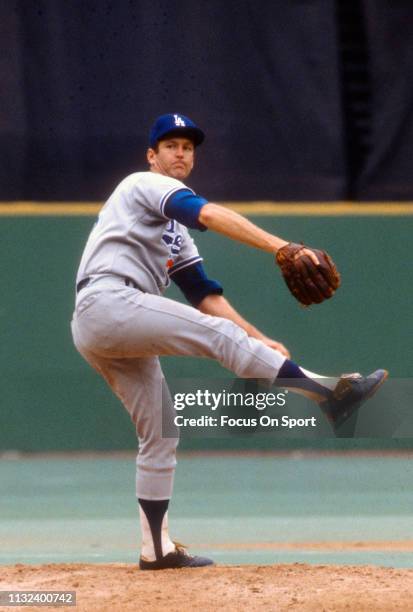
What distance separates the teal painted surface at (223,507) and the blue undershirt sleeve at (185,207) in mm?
1827

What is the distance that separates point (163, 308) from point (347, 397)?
0.74 m

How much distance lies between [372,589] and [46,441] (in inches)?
143

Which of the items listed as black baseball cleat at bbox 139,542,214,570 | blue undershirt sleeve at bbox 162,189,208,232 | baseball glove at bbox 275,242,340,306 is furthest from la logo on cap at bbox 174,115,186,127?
black baseball cleat at bbox 139,542,214,570

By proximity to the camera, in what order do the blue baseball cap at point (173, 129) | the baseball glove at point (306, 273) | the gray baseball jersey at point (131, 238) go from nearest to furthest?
the baseball glove at point (306, 273) < the gray baseball jersey at point (131, 238) < the blue baseball cap at point (173, 129)

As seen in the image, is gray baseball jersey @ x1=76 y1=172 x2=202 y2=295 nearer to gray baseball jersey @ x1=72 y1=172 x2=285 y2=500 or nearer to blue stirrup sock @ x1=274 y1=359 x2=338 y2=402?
gray baseball jersey @ x1=72 y1=172 x2=285 y2=500

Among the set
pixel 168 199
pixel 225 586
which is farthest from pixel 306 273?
pixel 225 586

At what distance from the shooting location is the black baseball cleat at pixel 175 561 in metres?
5.32

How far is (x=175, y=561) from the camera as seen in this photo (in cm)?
534

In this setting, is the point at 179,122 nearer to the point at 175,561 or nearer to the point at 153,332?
the point at 153,332

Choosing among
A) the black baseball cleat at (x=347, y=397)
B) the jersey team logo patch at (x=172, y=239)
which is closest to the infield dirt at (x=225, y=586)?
the black baseball cleat at (x=347, y=397)

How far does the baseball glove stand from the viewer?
449 centimetres

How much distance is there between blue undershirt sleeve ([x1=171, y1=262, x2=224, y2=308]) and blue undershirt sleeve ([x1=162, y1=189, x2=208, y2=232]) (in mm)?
762

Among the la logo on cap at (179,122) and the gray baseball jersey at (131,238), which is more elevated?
the la logo on cap at (179,122)

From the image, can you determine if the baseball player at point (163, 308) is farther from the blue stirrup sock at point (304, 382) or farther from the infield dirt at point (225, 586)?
the infield dirt at point (225, 586)
